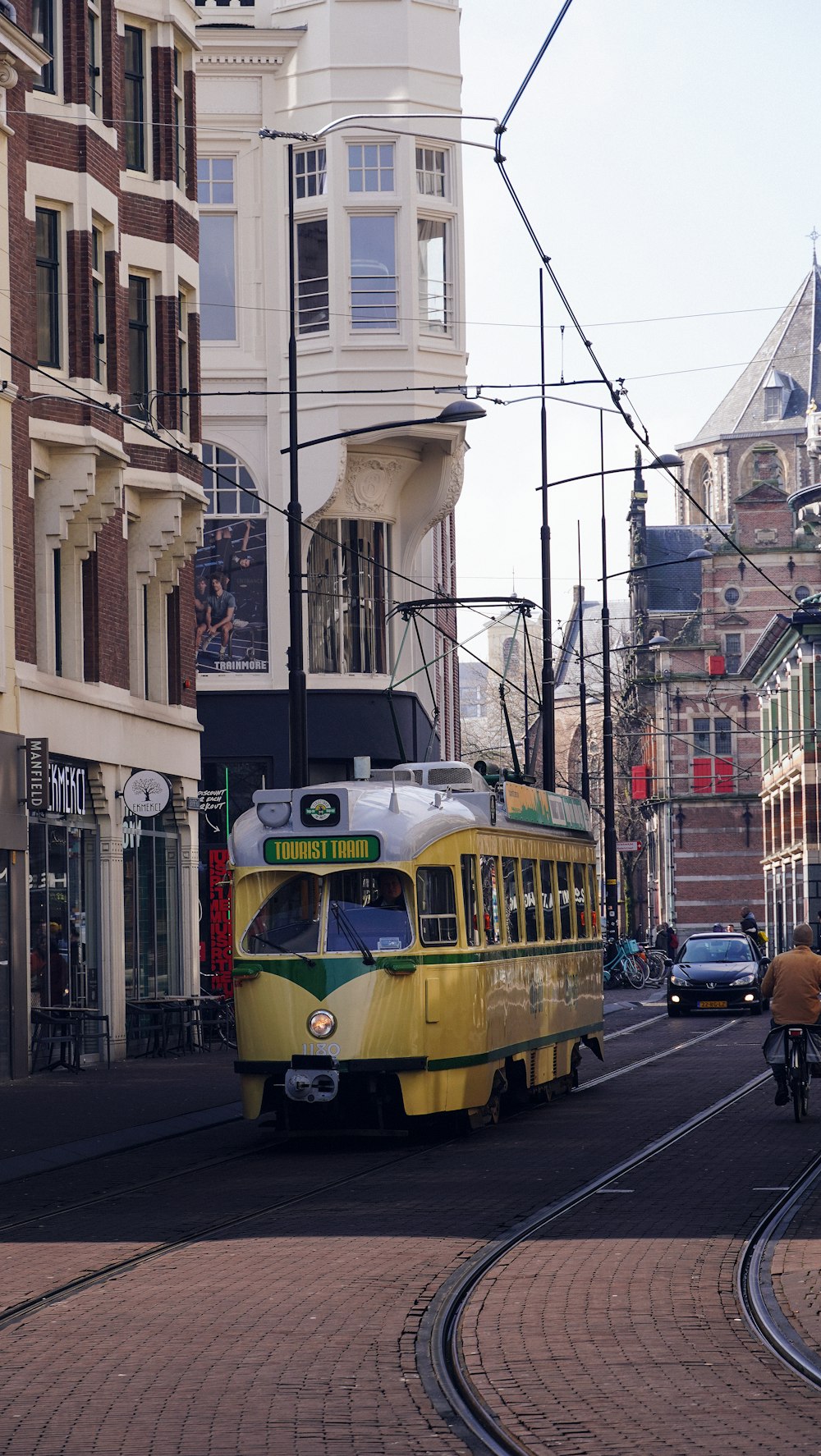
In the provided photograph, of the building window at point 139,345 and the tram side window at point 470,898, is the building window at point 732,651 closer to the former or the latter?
the building window at point 139,345

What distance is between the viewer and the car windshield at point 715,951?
41.8 m

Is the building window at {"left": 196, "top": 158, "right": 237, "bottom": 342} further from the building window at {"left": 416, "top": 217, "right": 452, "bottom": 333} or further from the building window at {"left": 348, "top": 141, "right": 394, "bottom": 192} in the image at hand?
the building window at {"left": 416, "top": 217, "right": 452, "bottom": 333}

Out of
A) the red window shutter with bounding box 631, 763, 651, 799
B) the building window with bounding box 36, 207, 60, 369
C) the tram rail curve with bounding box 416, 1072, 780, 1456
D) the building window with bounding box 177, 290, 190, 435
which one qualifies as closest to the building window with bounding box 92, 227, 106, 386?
the building window with bounding box 36, 207, 60, 369

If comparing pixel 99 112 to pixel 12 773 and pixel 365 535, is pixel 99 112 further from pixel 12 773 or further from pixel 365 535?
pixel 365 535

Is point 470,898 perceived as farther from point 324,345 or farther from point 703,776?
point 703,776

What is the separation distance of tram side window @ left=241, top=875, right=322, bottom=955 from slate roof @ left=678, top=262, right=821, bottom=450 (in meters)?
102

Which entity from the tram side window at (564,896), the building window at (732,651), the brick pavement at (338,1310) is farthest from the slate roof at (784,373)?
the brick pavement at (338,1310)

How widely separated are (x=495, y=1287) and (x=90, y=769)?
1870 centimetres

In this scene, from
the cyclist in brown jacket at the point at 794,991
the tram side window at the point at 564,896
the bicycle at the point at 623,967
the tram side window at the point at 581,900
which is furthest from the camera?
the bicycle at the point at 623,967

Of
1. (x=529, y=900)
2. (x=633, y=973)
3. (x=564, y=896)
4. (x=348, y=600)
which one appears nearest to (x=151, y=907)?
(x=564, y=896)

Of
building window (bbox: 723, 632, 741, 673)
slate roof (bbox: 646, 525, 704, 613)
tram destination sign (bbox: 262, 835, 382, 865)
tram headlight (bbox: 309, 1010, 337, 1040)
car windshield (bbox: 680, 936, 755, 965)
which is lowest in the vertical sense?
car windshield (bbox: 680, 936, 755, 965)

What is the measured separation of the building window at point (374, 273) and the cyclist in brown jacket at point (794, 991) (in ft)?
70.2

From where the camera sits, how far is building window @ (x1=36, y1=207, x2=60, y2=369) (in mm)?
26859

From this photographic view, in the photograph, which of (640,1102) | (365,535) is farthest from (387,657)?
(640,1102)
